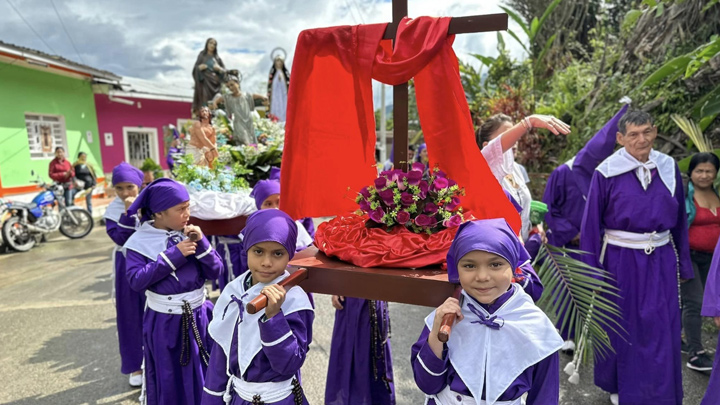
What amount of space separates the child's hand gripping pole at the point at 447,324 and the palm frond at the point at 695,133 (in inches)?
157

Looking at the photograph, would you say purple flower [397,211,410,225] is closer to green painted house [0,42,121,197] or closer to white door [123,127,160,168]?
green painted house [0,42,121,197]

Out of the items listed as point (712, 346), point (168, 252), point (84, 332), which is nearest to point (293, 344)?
point (168, 252)

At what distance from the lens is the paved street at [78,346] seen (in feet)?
12.4

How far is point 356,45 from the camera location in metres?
2.22

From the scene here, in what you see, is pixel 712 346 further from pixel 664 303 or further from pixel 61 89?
pixel 61 89

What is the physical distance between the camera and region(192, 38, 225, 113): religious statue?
8.45m

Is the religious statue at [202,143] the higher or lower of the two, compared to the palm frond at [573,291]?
higher

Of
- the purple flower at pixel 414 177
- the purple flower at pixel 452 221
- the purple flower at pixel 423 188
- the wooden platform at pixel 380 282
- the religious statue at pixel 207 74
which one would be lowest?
the wooden platform at pixel 380 282

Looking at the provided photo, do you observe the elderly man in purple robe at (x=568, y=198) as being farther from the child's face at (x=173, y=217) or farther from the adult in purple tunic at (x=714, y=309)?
the child's face at (x=173, y=217)

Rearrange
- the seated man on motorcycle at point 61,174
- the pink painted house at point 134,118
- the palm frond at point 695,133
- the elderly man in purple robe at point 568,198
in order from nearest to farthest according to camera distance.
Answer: the elderly man in purple robe at point 568,198
the palm frond at point 695,133
the seated man on motorcycle at point 61,174
the pink painted house at point 134,118

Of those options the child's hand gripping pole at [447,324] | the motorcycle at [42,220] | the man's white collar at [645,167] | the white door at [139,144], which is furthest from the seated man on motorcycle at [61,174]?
the child's hand gripping pole at [447,324]

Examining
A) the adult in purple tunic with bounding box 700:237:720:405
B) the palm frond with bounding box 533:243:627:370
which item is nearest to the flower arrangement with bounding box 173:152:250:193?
the palm frond with bounding box 533:243:627:370

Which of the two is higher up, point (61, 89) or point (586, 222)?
point (61, 89)

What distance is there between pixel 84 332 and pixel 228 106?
329 centimetres
